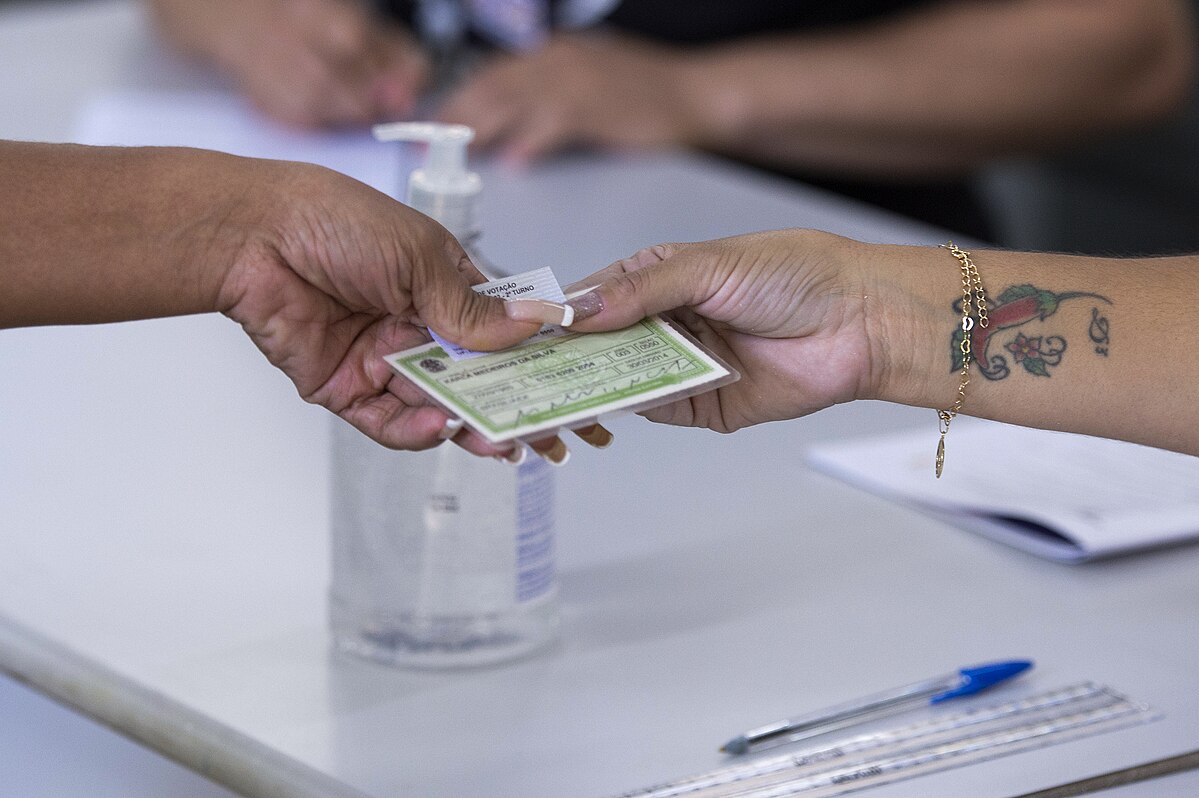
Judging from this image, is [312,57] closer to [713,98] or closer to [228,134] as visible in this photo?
[228,134]

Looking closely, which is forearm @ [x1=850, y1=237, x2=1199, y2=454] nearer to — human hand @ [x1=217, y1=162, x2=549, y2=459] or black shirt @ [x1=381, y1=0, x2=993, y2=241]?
human hand @ [x1=217, y1=162, x2=549, y2=459]

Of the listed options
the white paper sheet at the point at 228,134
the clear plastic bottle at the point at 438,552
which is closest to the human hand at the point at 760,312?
the clear plastic bottle at the point at 438,552

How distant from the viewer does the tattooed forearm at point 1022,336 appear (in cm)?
83

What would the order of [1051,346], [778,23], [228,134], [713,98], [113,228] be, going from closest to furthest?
[113,228]
[1051,346]
[228,134]
[713,98]
[778,23]

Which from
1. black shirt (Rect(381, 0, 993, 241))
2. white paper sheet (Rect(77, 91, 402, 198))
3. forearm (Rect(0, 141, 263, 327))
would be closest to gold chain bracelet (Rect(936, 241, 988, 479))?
forearm (Rect(0, 141, 263, 327))

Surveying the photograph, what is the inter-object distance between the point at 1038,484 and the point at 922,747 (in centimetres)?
35

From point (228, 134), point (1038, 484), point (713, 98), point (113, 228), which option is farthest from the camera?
point (713, 98)

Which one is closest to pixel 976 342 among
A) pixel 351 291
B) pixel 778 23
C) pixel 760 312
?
pixel 760 312

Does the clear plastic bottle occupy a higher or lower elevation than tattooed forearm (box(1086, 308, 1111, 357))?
lower

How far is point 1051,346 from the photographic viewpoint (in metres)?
0.83

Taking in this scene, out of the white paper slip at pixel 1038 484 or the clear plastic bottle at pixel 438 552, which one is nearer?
the clear plastic bottle at pixel 438 552

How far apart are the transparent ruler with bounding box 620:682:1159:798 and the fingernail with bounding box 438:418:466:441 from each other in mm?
200

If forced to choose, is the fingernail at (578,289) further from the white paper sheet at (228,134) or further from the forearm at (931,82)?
the forearm at (931,82)

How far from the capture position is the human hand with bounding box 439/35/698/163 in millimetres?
1643
